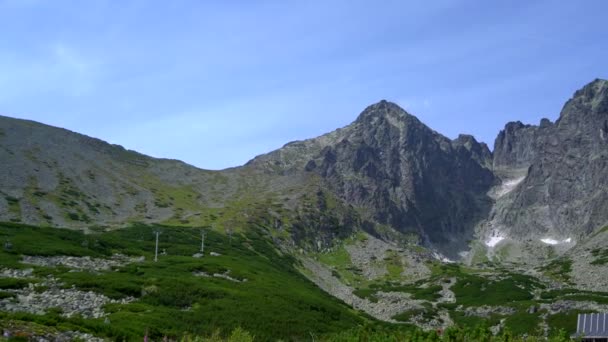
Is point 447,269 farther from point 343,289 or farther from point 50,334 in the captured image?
point 50,334

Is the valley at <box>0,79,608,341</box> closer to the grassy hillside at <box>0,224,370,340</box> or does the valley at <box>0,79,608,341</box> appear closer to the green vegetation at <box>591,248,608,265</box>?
the grassy hillside at <box>0,224,370,340</box>

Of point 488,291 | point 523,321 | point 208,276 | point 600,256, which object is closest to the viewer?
point 208,276

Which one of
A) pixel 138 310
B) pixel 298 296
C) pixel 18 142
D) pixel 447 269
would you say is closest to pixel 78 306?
pixel 138 310

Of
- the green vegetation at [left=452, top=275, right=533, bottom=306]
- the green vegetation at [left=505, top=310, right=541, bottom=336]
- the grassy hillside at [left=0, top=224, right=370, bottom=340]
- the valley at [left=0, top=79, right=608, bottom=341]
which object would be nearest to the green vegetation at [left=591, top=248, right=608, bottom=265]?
the valley at [left=0, top=79, right=608, bottom=341]

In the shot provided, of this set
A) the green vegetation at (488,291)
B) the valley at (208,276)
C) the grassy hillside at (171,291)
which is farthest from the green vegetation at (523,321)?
the grassy hillside at (171,291)

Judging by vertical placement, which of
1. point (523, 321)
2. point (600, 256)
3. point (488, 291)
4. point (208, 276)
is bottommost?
point (523, 321)

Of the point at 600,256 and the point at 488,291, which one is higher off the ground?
the point at 600,256

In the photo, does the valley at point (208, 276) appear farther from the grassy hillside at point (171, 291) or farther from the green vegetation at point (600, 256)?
the green vegetation at point (600, 256)

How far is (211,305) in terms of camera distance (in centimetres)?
6888

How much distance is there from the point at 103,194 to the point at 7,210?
4409 cm

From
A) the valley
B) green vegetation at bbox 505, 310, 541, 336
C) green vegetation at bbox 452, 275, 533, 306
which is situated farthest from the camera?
green vegetation at bbox 452, 275, 533, 306

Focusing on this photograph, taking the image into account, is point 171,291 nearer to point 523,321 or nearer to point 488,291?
point 523,321

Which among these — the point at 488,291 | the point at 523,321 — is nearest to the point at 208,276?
the point at 523,321

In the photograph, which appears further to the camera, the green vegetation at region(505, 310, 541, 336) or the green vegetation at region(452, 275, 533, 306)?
the green vegetation at region(452, 275, 533, 306)
